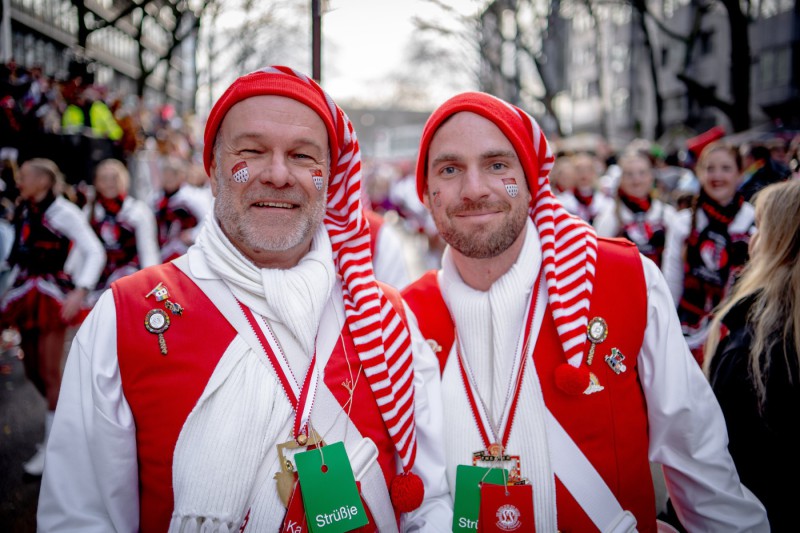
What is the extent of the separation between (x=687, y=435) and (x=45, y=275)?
4654mm

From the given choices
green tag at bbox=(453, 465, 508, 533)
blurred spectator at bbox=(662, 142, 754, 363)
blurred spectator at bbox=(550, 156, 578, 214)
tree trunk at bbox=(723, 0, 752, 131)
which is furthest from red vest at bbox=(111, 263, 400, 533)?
tree trunk at bbox=(723, 0, 752, 131)

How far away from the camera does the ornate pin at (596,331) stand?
6.64 feet

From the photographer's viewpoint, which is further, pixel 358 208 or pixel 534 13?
pixel 534 13

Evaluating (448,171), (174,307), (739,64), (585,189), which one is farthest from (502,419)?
(739,64)

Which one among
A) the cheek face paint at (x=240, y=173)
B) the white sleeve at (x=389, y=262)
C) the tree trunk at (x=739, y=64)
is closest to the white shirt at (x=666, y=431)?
the cheek face paint at (x=240, y=173)

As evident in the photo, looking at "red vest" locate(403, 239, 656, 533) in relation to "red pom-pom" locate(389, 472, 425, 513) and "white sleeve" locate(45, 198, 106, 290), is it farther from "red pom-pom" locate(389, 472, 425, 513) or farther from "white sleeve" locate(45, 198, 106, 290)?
"white sleeve" locate(45, 198, 106, 290)

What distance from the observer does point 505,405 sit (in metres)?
2.04

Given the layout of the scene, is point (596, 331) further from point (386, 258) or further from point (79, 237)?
point (79, 237)

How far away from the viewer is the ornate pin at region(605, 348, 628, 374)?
2023mm

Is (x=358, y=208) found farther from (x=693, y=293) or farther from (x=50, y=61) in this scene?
(x=50, y=61)

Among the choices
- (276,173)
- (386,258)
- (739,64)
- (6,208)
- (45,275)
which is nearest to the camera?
(276,173)

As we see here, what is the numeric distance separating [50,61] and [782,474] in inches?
1091

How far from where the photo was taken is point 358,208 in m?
2.18

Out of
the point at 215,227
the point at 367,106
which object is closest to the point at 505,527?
the point at 215,227
